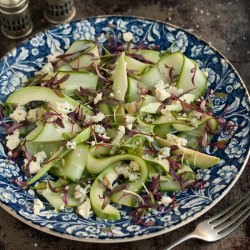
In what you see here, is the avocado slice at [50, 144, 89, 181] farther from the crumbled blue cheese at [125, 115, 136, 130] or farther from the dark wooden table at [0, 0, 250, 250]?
the dark wooden table at [0, 0, 250, 250]

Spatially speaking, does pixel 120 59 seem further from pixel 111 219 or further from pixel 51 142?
pixel 111 219

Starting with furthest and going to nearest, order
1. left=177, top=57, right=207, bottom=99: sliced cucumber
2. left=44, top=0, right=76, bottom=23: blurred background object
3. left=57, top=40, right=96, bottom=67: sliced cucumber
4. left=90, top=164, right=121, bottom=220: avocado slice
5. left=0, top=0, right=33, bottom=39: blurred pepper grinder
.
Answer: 1. left=44, top=0, right=76, bottom=23: blurred background object
2. left=0, top=0, right=33, bottom=39: blurred pepper grinder
3. left=57, top=40, right=96, bottom=67: sliced cucumber
4. left=177, top=57, right=207, bottom=99: sliced cucumber
5. left=90, top=164, right=121, bottom=220: avocado slice

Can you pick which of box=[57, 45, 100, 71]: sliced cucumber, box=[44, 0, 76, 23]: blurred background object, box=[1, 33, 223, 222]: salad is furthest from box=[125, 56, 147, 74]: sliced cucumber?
box=[44, 0, 76, 23]: blurred background object

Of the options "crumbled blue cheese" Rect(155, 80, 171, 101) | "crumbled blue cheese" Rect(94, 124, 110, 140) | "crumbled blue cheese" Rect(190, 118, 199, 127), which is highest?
"crumbled blue cheese" Rect(155, 80, 171, 101)

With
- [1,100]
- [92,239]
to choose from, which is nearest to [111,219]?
[92,239]

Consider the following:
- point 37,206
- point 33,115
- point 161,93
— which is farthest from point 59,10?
point 37,206

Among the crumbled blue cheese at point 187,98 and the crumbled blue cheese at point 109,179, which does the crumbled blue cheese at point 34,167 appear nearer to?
the crumbled blue cheese at point 109,179

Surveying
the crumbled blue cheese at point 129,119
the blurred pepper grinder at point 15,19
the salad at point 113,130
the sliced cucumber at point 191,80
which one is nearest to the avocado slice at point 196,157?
the salad at point 113,130
